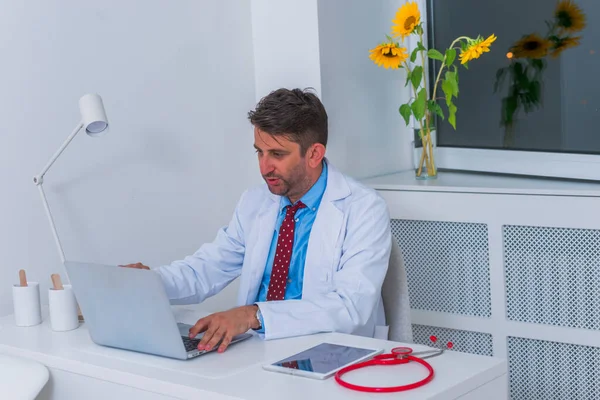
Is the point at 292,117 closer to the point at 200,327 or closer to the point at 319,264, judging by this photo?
the point at 319,264

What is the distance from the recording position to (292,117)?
2299mm

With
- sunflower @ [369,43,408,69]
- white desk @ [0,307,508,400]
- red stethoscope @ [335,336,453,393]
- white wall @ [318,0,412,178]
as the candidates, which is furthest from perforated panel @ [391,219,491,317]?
red stethoscope @ [335,336,453,393]

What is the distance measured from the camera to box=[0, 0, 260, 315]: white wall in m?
2.44

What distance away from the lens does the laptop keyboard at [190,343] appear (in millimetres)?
1888

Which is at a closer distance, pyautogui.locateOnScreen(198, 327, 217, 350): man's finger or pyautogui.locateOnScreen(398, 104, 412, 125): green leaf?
pyautogui.locateOnScreen(198, 327, 217, 350): man's finger

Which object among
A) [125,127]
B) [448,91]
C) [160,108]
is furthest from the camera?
[448,91]

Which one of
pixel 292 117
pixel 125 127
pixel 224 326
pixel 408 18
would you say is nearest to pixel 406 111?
pixel 408 18

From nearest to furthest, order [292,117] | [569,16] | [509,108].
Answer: [292,117] → [569,16] → [509,108]

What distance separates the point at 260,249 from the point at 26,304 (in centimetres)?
62

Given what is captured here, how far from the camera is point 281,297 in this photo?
233 cm

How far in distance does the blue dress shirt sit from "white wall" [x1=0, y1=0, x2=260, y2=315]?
22.9 inches

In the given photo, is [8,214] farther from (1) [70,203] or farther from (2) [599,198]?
(2) [599,198]

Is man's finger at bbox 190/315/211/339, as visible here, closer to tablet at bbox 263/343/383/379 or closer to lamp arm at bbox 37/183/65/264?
tablet at bbox 263/343/383/379

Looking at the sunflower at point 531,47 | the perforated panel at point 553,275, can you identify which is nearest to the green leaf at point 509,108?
the sunflower at point 531,47
